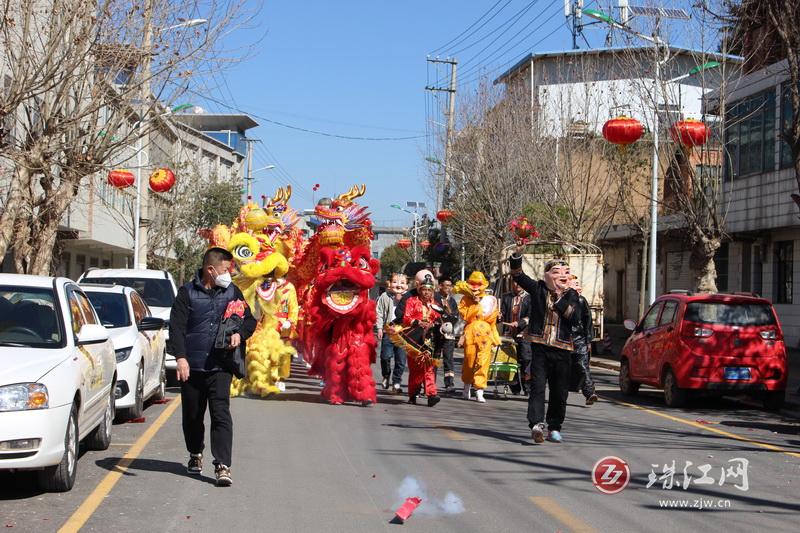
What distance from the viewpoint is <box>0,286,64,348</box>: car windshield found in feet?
27.1

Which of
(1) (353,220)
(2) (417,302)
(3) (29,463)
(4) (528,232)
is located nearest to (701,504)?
(3) (29,463)

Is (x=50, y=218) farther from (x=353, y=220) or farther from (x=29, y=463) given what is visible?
(x=29, y=463)

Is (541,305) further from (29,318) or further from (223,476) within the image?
(29,318)

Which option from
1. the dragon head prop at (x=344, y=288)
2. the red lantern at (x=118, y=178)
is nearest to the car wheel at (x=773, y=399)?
the dragon head prop at (x=344, y=288)

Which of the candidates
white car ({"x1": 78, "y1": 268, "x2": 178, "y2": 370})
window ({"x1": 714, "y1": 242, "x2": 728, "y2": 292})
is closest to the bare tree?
white car ({"x1": 78, "y1": 268, "x2": 178, "y2": 370})

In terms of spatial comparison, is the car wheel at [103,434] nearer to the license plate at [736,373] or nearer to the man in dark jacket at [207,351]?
the man in dark jacket at [207,351]

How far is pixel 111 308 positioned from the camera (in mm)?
13414

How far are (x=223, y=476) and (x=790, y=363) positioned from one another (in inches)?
750

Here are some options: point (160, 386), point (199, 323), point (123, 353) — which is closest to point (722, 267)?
point (160, 386)

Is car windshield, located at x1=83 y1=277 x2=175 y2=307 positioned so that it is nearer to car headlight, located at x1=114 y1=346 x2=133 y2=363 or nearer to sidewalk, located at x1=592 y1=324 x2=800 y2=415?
car headlight, located at x1=114 y1=346 x2=133 y2=363

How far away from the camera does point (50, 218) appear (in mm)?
19328

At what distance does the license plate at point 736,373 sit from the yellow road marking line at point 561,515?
26.5ft

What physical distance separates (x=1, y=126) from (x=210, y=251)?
257 inches

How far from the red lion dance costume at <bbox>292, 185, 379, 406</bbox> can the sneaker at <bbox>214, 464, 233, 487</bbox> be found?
6362mm
